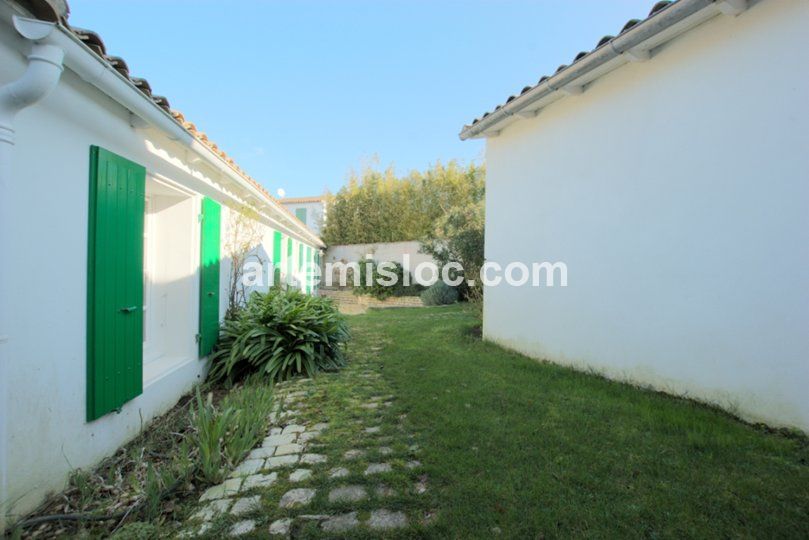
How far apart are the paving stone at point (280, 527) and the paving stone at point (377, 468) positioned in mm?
691

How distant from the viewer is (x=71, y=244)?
2916 mm

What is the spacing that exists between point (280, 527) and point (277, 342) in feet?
12.1

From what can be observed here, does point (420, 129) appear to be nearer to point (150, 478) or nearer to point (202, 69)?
point (202, 69)

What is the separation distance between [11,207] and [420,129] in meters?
18.8

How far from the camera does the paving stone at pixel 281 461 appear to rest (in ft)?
10.1

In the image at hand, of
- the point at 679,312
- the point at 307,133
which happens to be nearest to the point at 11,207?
the point at 679,312

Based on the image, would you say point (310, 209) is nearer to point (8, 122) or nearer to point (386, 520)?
point (8, 122)

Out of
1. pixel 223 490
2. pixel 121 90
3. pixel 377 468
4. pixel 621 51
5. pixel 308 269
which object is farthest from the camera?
pixel 308 269

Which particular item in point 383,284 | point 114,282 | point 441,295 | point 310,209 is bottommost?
point 441,295

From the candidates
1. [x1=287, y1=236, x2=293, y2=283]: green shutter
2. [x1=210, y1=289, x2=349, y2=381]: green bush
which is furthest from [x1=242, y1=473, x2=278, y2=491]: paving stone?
[x1=287, y1=236, x2=293, y2=283]: green shutter

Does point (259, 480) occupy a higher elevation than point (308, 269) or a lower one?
lower

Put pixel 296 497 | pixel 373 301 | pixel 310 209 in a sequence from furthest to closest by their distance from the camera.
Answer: pixel 310 209
pixel 373 301
pixel 296 497

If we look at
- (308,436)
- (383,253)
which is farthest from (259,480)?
(383,253)

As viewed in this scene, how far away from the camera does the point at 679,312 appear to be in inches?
160
